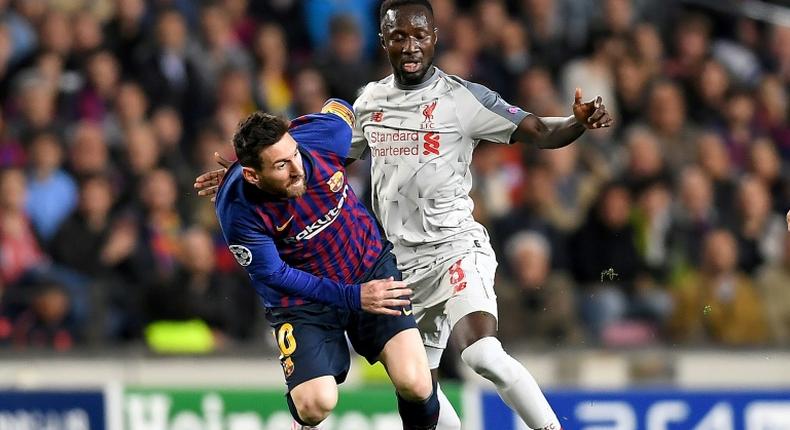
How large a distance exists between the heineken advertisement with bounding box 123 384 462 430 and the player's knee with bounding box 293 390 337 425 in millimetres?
3006

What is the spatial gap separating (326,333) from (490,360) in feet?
2.36

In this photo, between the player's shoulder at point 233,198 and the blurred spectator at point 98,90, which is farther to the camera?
the blurred spectator at point 98,90

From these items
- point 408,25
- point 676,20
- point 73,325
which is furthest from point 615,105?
point 408,25

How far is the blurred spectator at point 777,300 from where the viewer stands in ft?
36.9

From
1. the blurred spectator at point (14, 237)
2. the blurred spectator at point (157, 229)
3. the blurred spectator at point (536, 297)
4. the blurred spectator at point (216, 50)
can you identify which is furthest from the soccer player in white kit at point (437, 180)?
the blurred spectator at point (216, 50)

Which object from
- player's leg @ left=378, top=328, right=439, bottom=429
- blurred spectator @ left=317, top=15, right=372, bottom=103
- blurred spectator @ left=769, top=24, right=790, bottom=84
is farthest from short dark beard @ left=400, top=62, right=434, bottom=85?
blurred spectator @ left=769, top=24, right=790, bottom=84

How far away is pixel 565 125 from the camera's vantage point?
7031 mm

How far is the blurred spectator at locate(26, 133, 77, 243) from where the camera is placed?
35.9 ft

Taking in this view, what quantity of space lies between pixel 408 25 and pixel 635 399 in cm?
387

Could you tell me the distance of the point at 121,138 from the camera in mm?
11328

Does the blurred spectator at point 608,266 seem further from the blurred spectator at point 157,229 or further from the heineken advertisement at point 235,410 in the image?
the blurred spectator at point 157,229

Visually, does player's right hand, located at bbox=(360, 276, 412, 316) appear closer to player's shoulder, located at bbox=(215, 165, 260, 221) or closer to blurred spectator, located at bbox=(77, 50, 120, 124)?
player's shoulder, located at bbox=(215, 165, 260, 221)

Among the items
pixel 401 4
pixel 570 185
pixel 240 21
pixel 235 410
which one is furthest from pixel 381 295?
pixel 240 21

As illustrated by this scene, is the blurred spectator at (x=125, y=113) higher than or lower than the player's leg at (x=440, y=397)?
higher
